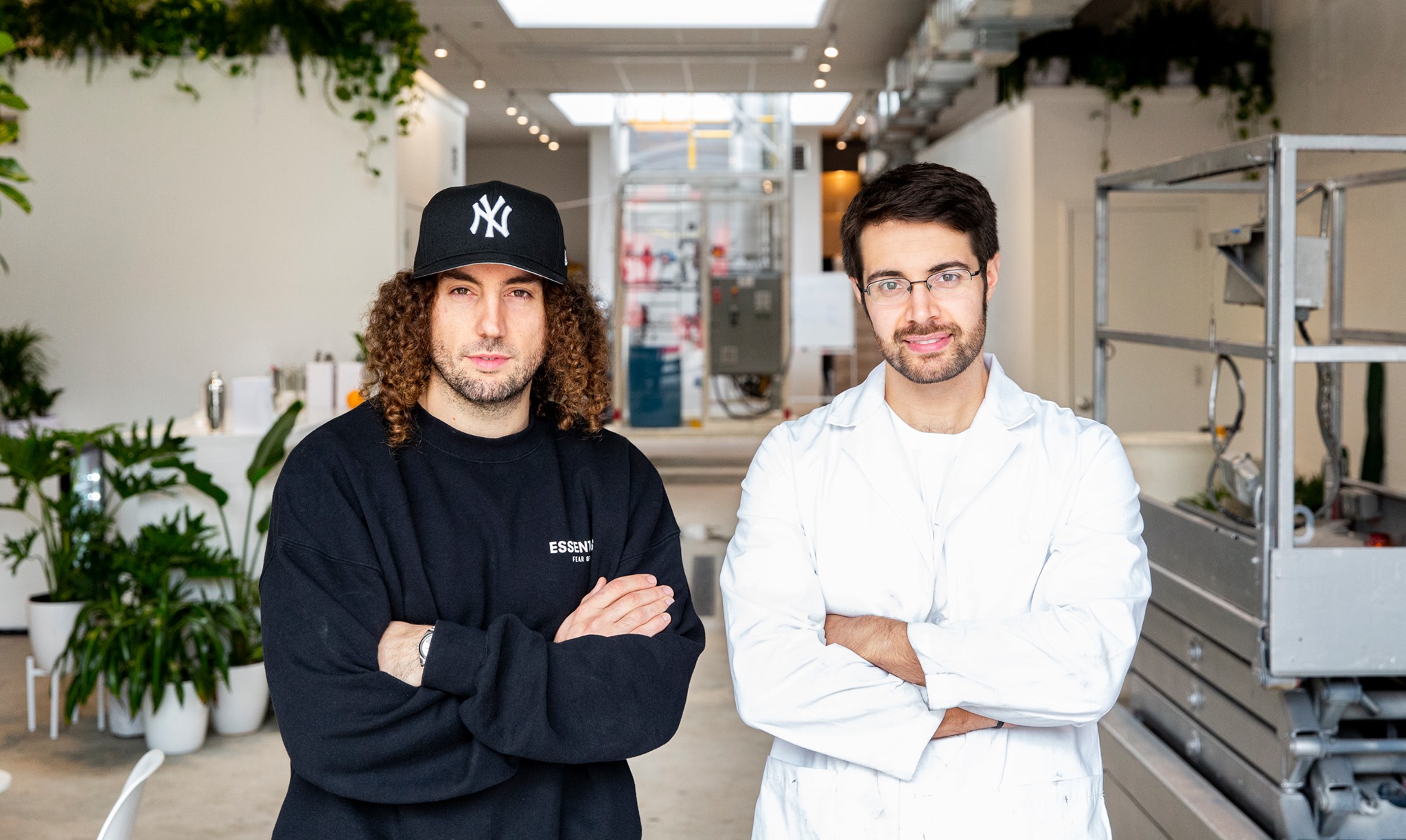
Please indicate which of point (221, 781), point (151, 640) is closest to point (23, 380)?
point (151, 640)

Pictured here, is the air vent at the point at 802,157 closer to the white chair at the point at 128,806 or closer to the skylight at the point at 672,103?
the skylight at the point at 672,103

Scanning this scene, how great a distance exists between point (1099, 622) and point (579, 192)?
15775 mm

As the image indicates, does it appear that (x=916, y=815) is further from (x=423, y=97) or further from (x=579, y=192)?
(x=579, y=192)

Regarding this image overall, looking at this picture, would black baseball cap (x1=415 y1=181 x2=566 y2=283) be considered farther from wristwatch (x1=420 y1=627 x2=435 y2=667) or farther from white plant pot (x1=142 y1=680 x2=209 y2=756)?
white plant pot (x1=142 y1=680 x2=209 y2=756)

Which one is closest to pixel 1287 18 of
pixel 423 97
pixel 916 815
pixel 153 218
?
pixel 423 97

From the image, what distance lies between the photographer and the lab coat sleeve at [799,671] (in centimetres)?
165

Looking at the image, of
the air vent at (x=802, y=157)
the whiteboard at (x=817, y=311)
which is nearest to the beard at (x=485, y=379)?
the whiteboard at (x=817, y=311)

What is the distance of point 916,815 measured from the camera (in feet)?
5.48

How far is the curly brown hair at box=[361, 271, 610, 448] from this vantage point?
66.5 inches

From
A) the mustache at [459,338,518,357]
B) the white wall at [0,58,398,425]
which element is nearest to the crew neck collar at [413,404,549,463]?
the mustache at [459,338,518,357]

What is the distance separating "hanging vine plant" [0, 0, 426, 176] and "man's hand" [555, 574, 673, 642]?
5.72 m

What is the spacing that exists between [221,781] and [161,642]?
511 millimetres

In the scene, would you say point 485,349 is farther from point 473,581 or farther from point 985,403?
point 985,403

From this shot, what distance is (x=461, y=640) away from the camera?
1490 millimetres
